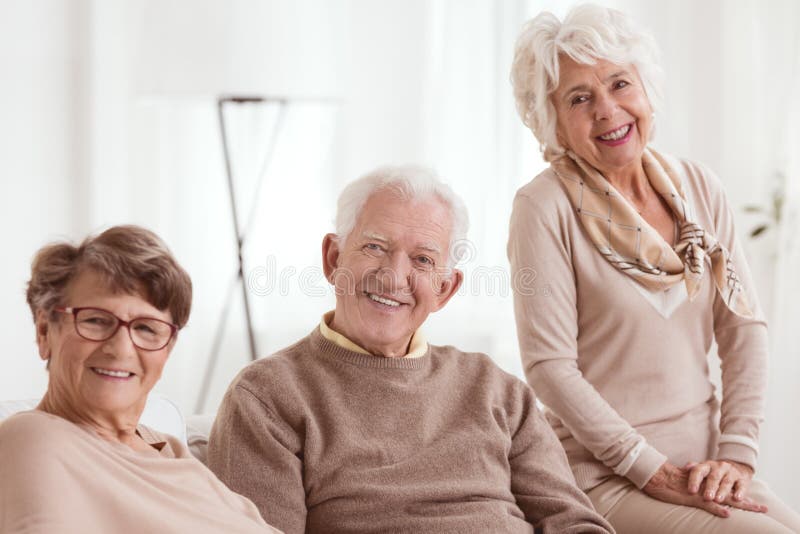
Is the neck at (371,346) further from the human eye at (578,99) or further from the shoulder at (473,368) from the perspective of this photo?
the human eye at (578,99)

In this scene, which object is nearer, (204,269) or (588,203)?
(588,203)

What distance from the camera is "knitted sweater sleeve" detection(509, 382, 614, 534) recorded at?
182cm

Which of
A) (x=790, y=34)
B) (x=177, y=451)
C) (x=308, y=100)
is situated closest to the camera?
(x=177, y=451)

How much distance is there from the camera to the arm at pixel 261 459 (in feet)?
5.25

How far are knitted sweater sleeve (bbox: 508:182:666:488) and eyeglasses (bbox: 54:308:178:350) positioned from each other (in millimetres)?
952

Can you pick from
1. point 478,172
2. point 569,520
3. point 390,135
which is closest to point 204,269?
point 390,135

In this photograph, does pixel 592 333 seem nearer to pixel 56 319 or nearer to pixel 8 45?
pixel 56 319

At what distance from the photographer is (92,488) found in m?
1.21

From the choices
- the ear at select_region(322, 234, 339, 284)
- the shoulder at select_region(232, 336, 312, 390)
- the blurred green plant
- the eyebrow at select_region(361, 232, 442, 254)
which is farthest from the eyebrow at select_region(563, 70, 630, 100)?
the blurred green plant

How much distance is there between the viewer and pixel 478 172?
158 inches

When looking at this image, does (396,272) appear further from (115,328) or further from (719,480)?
(719,480)

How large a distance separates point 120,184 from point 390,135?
1.16 m

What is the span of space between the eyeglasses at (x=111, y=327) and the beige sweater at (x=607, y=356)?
956mm

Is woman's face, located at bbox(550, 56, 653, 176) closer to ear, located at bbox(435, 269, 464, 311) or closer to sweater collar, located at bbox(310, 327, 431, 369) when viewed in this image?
ear, located at bbox(435, 269, 464, 311)
